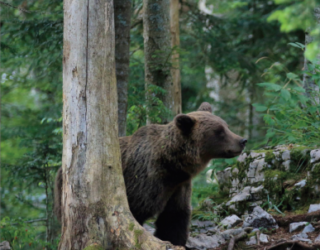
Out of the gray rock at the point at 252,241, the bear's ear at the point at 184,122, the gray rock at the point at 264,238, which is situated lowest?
the gray rock at the point at 252,241

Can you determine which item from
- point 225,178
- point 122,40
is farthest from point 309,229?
point 122,40

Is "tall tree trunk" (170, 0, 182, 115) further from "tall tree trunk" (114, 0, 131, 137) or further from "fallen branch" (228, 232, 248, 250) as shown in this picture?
"fallen branch" (228, 232, 248, 250)

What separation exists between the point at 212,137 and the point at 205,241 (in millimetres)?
1608

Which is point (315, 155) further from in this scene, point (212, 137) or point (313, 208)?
point (212, 137)

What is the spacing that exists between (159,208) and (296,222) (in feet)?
6.58

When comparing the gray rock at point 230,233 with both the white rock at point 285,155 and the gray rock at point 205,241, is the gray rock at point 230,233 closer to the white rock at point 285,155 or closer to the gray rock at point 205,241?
the gray rock at point 205,241

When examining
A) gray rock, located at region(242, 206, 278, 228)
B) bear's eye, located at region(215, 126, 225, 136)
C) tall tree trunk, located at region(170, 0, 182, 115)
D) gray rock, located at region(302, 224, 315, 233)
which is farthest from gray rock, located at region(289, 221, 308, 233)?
tall tree trunk, located at region(170, 0, 182, 115)

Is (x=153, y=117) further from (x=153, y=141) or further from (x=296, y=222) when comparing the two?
(x=296, y=222)

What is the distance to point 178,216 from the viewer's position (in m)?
5.95

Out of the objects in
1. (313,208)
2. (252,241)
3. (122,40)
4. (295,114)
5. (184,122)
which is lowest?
(252,241)

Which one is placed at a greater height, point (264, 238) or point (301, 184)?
point (301, 184)

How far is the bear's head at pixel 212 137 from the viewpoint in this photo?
5.64 metres

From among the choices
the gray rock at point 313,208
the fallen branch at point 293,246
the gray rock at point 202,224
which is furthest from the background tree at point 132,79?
the fallen branch at point 293,246

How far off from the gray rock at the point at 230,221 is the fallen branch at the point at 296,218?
0.60 m
